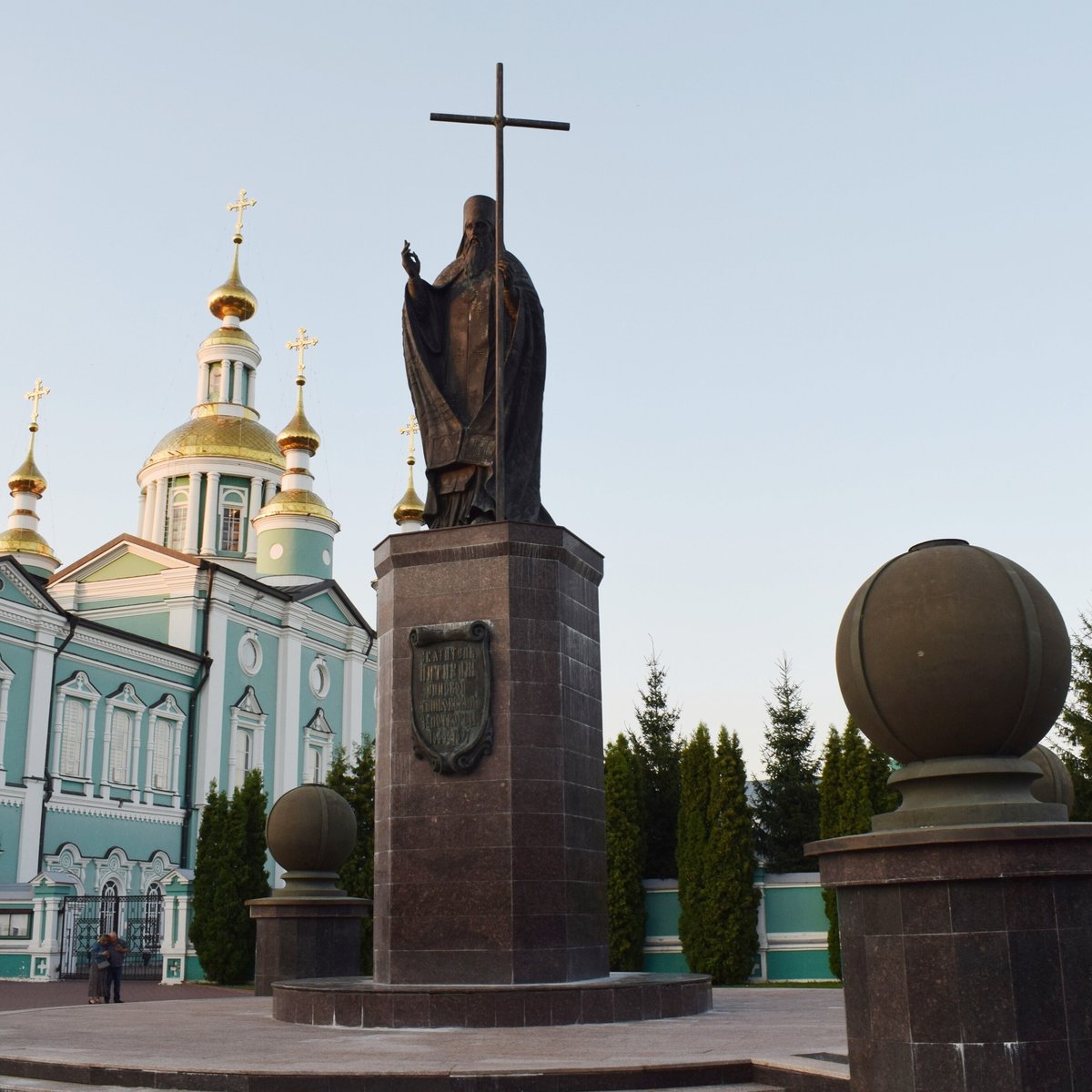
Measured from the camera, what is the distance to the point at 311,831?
13.1 metres

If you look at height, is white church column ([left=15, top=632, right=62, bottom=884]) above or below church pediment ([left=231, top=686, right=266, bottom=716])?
below

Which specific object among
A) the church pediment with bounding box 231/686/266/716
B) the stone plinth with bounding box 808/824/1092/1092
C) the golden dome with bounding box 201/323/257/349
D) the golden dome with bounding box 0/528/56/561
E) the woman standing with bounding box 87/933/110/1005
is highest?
the golden dome with bounding box 201/323/257/349

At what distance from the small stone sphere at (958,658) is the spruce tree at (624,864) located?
554 inches

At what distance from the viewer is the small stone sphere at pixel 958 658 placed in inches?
202

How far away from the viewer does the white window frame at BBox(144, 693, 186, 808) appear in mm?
34094

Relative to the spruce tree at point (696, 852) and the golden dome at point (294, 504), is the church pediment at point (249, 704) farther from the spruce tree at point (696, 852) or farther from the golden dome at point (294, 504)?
the spruce tree at point (696, 852)

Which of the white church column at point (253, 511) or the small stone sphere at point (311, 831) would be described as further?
the white church column at point (253, 511)

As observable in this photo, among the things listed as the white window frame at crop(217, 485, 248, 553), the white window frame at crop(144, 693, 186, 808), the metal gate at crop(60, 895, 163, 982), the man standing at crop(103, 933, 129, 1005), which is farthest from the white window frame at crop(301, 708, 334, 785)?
the man standing at crop(103, 933, 129, 1005)

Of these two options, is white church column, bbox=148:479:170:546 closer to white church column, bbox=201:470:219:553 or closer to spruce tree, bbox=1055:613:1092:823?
white church column, bbox=201:470:219:553

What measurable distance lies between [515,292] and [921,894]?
6.74 m

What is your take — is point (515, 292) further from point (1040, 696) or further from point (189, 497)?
point (189, 497)

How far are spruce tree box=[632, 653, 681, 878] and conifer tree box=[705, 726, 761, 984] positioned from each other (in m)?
1.40

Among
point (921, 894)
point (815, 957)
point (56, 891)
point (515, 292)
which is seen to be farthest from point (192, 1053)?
point (56, 891)

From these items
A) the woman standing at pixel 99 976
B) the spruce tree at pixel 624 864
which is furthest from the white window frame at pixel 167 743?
the woman standing at pixel 99 976
